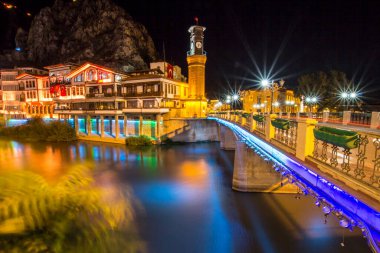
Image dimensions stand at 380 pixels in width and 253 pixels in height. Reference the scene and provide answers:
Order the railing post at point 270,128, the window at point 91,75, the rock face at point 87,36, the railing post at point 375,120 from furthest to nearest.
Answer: the rock face at point 87,36 → the window at point 91,75 → the railing post at point 270,128 → the railing post at point 375,120

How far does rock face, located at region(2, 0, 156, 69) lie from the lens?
62.8 meters

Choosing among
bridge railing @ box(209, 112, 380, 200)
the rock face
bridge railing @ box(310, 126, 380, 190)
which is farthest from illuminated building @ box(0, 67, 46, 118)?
bridge railing @ box(310, 126, 380, 190)

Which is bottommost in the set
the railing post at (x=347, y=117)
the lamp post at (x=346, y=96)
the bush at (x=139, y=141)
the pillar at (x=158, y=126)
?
the bush at (x=139, y=141)

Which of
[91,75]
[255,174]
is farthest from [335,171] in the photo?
[91,75]

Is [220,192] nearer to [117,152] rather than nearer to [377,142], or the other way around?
[377,142]

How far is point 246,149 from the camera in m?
15.6

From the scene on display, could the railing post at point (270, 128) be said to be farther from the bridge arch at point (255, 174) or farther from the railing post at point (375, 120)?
the railing post at point (375, 120)

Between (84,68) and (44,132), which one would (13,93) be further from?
(84,68)

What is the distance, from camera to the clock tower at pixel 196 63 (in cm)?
4816

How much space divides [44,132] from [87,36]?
41560mm

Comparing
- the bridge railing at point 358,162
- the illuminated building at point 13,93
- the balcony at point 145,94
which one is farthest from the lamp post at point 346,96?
the illuminated building at point 13,93

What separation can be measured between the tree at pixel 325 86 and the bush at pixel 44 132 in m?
46.5

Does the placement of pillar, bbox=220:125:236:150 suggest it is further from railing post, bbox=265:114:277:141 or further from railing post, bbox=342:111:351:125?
railing post, bbox=265:114:277:141

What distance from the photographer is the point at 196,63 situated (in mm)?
48469
